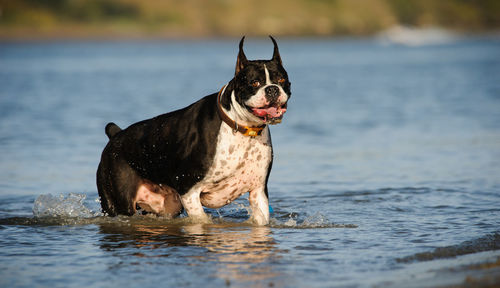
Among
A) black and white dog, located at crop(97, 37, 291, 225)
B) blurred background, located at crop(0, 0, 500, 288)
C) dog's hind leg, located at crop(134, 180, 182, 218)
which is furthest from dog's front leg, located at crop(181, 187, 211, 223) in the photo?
dog's hind leg, located at crop(134, 180, 182, 218)

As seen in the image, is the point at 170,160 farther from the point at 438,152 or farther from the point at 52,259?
the point at 438,152

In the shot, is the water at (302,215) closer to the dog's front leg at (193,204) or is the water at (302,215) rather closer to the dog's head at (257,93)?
the dog's front leg at (193,204)

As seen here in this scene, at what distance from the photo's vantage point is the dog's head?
7.24m

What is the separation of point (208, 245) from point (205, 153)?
2.94ft

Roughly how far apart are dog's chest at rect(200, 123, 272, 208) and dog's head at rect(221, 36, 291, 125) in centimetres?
22

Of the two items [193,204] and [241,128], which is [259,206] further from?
[241,128]

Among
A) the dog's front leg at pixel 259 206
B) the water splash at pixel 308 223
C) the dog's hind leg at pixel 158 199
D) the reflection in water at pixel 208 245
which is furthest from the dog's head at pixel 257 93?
the water splash at pixel 308 223

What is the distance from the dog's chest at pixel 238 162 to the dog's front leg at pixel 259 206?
12cm

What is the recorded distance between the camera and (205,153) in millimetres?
7590

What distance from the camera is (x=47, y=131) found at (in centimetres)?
1817

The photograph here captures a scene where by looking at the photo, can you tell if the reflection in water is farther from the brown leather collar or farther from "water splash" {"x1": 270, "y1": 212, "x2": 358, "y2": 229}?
the brown leather collar

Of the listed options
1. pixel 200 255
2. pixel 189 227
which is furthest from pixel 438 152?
pixel 200 255

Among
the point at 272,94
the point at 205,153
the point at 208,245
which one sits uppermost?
the point at 272,94

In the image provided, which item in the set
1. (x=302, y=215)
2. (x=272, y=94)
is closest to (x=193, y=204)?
(x=272, y=94)
